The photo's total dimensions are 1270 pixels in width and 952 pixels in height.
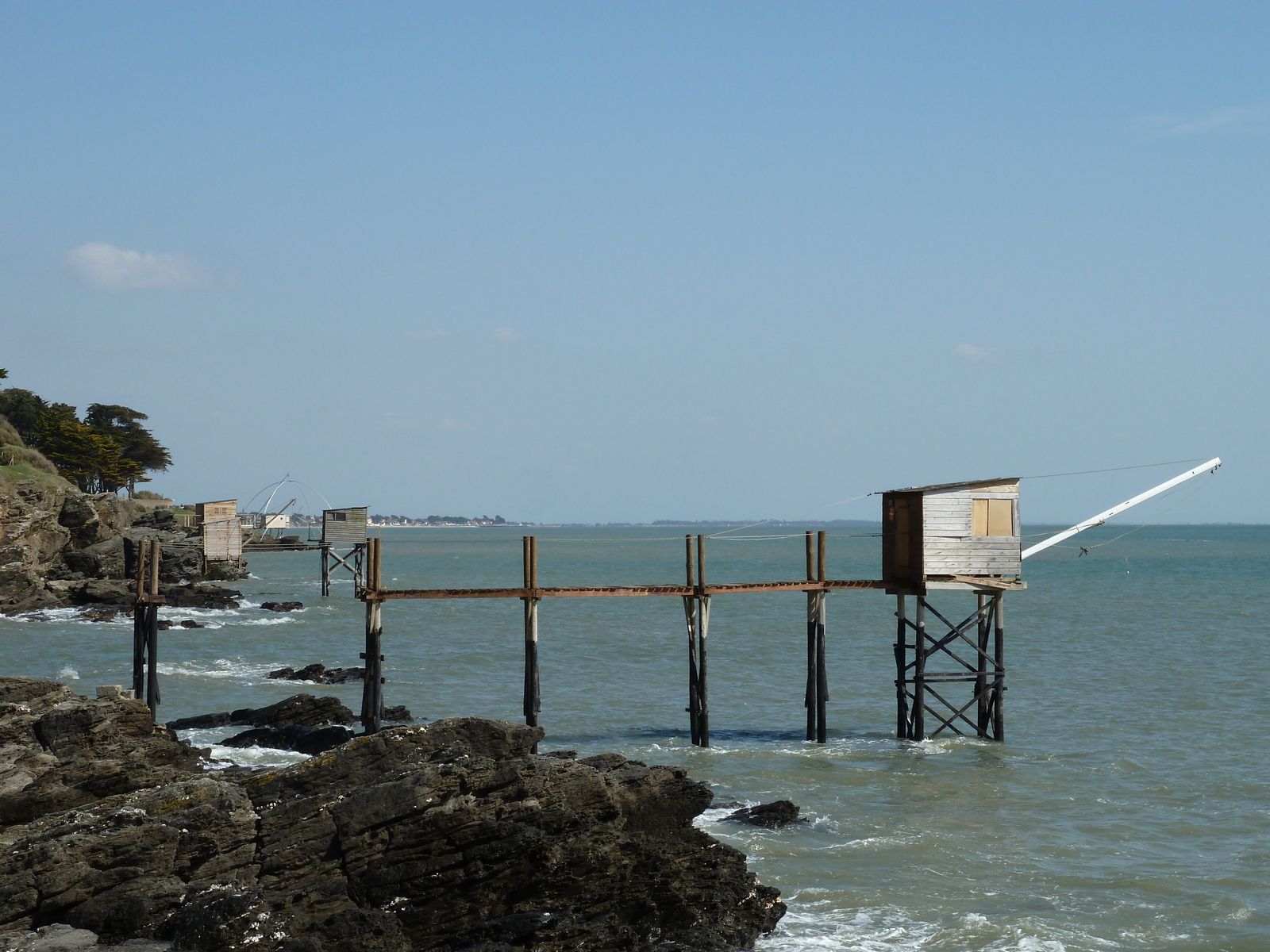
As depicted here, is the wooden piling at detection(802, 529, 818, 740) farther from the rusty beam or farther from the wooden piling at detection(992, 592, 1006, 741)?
the wooden piling at detection(992, 592, 1006, 741)

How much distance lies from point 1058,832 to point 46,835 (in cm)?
1516

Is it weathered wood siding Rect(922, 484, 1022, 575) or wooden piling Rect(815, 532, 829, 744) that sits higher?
weathered wood siding Rect(922, 484, 1022, 575)

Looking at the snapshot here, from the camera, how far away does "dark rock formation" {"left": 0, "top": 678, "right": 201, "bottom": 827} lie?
15828 mm

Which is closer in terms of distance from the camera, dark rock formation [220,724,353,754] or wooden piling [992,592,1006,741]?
dark rock formation [220,724,353,754]

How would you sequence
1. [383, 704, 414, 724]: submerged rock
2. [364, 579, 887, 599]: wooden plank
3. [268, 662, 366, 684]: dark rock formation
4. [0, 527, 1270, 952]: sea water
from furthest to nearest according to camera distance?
1. [268, 662, 366, 684]: dark rock formation
2. [383, 704, 414, 724]: submerged rock
3. [364, 579, 887, 599]: wooden plank
4. [0, 527, 1270, 952]: sea water

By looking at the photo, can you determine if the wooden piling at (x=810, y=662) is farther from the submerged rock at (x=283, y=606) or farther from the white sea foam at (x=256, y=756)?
the submerged rock at (x=283, y=606)

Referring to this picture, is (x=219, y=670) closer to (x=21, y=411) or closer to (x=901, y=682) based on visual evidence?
(x=901, y=682)

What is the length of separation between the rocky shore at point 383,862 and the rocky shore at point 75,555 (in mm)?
42610

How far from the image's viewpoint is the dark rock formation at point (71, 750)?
1583cm

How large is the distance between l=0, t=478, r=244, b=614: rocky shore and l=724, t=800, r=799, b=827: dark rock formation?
1657 inches

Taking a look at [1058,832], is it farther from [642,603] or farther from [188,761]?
[642,603]

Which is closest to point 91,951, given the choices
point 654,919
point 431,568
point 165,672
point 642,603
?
point 654,919

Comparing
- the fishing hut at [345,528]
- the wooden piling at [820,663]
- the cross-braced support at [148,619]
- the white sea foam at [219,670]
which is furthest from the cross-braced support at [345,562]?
the wooden piling at [820,663]

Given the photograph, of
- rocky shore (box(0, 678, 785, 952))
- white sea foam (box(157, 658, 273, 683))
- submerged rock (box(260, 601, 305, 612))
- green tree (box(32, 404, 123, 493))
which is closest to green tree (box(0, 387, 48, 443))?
green tree (box(32, 404, 123, 493))
